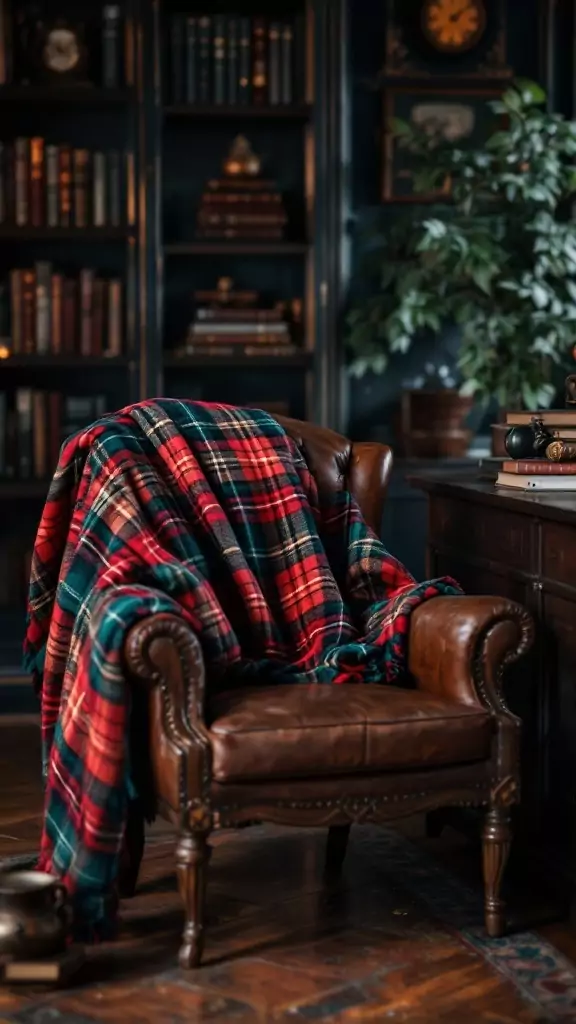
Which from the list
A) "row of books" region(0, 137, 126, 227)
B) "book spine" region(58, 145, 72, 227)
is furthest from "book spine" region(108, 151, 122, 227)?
"book spine" region(58, 145, 72, 227)

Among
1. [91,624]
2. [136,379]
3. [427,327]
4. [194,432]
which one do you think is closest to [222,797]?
[91,624]

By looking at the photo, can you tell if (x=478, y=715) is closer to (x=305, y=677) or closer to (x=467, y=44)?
(x=305, y=677)

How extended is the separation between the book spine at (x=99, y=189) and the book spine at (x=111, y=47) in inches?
9.7

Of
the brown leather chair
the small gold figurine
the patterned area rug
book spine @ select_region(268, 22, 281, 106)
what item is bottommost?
the patterned area rug

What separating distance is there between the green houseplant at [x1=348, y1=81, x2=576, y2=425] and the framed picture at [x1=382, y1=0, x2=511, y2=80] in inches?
11.6

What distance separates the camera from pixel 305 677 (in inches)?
116

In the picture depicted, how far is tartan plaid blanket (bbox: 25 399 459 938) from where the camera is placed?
8.61ft

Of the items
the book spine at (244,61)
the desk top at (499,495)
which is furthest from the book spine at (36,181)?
the desk top at (499,495)

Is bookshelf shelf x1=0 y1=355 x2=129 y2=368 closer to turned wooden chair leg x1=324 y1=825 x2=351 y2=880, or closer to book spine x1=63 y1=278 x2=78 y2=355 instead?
book spine x1=63 y1=278 x2=78 y2=355

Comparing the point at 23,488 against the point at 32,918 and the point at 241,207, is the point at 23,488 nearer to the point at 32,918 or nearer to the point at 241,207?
the point at 241,207

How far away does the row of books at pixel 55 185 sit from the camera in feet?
15.7

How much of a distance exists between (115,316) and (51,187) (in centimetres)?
46

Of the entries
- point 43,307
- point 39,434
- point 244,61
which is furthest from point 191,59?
point 39,434

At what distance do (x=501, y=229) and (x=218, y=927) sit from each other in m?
2.65
